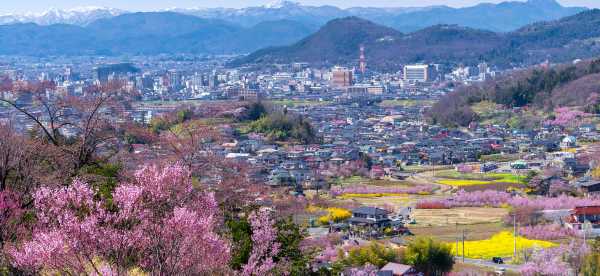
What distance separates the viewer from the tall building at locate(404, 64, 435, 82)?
7169 cm

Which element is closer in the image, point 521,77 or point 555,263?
point 555,263

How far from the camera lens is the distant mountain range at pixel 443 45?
263ft

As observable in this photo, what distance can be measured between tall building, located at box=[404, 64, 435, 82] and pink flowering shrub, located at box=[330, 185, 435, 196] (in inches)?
1829

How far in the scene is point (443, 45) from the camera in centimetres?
8819

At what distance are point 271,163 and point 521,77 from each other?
902 inches

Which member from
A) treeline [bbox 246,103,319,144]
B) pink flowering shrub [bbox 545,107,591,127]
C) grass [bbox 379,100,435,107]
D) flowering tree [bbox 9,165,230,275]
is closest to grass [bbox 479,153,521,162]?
treeline [bbox 246,103,319,144]

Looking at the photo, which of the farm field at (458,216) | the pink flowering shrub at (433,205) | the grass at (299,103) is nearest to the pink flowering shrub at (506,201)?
the pink flowering shrub at (433,205)

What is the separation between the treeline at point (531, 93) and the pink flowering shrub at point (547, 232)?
22.3 meters

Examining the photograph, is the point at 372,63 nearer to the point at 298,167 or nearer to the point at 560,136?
the point at 560,136

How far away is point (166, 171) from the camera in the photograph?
588 cm

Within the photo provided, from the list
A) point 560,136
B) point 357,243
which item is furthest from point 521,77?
point 357,243

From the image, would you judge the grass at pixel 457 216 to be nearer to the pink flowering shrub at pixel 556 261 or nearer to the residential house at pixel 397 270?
the pink flowering shrub at pixel 556 261

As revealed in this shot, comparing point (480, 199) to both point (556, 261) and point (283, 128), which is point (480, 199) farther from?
point (283, 128)

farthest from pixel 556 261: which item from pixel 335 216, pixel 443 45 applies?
pixel 443 45
